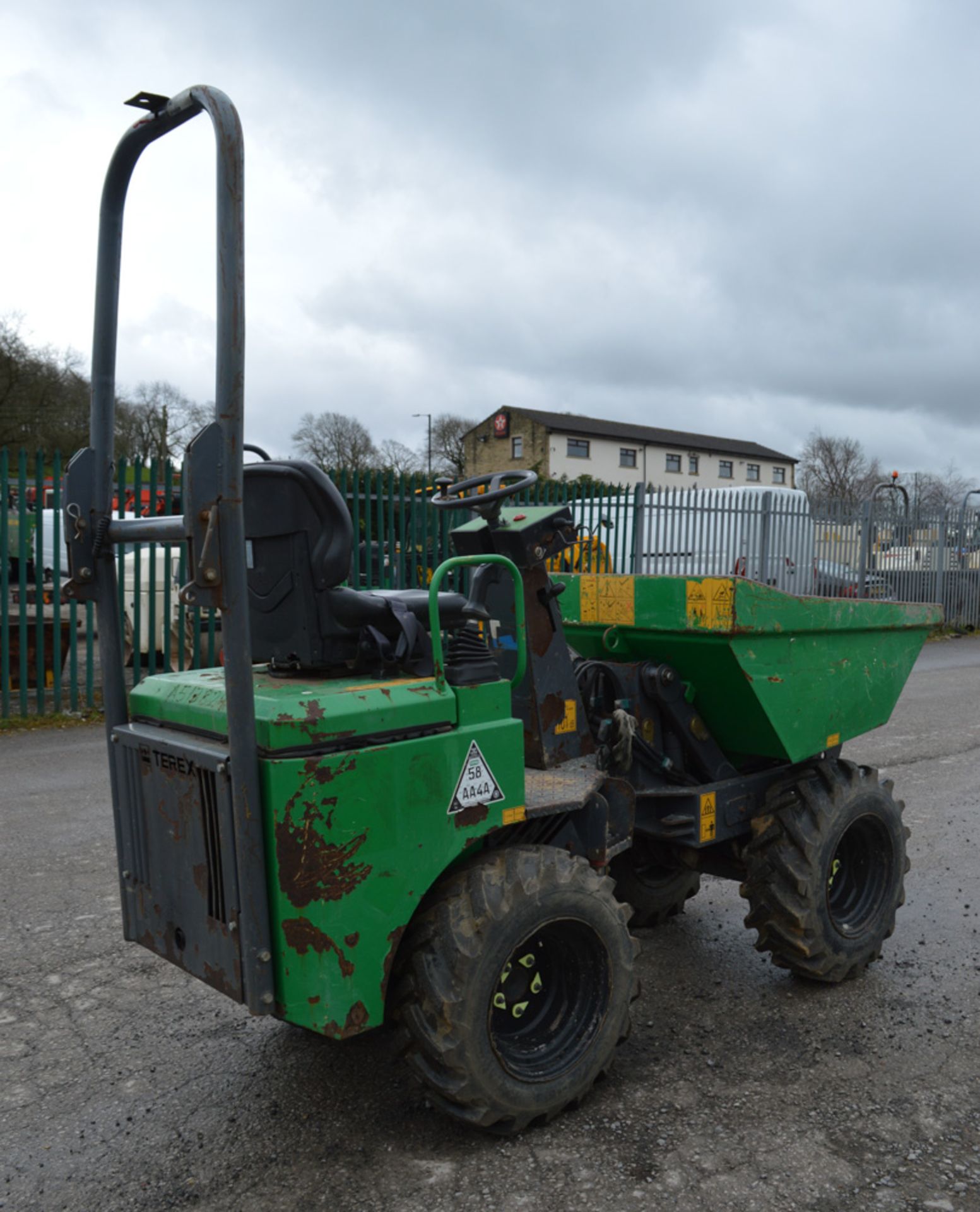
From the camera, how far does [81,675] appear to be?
10.9 m

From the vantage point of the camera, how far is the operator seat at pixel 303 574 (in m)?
2.70

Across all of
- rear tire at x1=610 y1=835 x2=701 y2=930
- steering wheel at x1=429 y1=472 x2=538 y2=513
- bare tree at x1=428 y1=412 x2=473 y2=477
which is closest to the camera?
steering wheel at x1=429 y1=472 x2=538 y2=513

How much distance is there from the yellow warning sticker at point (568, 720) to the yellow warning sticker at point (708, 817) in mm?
552

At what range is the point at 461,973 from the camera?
2.63 meters

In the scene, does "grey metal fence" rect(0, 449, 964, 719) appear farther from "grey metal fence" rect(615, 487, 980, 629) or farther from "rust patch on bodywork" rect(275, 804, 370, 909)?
"rust patch on bodywork" rect(275, 804, 370, 909)

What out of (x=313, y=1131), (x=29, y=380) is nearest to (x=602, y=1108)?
(x=313, y=1131)

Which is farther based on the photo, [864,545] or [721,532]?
[864,545]

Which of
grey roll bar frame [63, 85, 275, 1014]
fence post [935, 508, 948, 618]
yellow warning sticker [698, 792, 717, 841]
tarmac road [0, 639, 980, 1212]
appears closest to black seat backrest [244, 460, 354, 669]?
grey roll bar frame [63, 85, 275, 1014]

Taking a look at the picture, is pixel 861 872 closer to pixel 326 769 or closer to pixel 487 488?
pixel 487 488

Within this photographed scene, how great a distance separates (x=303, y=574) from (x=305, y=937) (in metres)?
0.93

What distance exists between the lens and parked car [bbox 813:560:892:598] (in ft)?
55.4

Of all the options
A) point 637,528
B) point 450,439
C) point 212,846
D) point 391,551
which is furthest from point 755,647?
point 450,439

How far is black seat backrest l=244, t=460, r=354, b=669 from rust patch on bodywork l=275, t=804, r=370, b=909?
528 mm

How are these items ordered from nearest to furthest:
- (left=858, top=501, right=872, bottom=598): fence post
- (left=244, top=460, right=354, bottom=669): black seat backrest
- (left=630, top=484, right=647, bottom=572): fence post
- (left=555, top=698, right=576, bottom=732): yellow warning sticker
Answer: (left=244, top=460, right=354, bottom=669): black seat backrest < (left=555, top=698, right=576, bottom=732): yellow warning sticker < (left=630, top=484, right=647, bottom=572): fence post < (left=858, top=501, right=872, bottom=598): fence post
